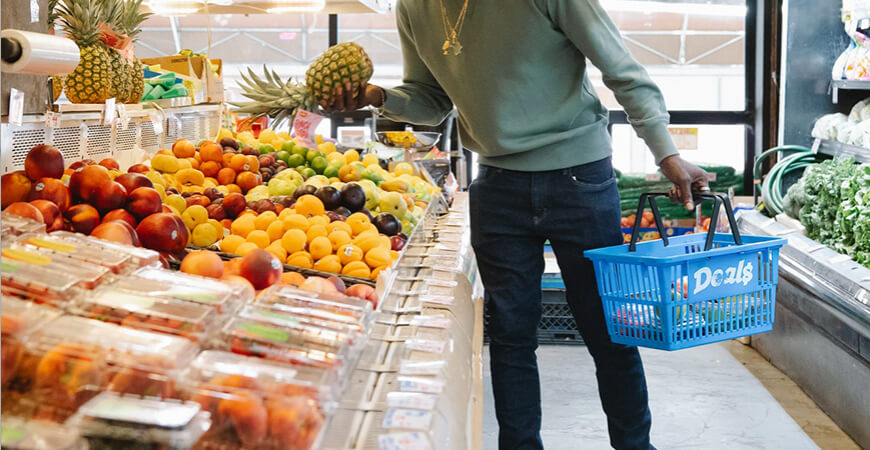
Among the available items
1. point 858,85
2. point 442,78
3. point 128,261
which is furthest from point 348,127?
point 128,261

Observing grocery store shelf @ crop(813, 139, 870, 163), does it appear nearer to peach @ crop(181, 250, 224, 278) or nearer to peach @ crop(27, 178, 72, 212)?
peach @ crop(181, 250, 224, 278)

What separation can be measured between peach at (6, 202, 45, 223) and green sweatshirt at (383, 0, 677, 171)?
1.27 m

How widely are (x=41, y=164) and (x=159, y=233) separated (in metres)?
0.30

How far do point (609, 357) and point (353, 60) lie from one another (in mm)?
1165

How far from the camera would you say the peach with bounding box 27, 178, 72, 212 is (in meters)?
1.78

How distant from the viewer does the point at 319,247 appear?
2434 mm

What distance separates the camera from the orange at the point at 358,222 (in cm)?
275

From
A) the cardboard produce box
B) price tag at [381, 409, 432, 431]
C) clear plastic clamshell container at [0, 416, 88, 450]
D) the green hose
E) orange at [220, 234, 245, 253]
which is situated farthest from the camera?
the green hose

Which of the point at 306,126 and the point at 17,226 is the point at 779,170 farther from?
the point at 17,226

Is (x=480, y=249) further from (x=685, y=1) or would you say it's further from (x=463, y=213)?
(x=685, y=1)

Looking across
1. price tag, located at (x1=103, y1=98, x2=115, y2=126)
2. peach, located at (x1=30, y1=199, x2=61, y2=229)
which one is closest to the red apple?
peach, located at (x1=30, y1=199, x2=61, y2=229)

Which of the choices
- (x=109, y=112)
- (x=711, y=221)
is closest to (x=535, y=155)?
(x=711, y=221)

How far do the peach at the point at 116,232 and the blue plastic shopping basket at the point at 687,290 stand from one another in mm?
1170

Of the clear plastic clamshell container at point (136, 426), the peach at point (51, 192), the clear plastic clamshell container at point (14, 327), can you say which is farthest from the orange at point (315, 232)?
the clear plastic clamshell container at point (136, 426)
